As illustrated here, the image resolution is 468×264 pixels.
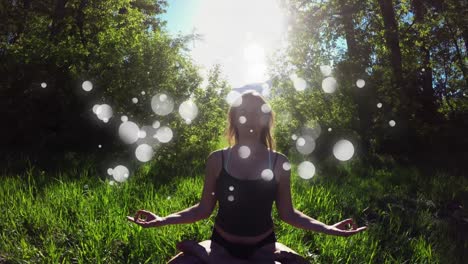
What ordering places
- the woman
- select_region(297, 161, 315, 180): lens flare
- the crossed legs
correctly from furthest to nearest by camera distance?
select_region(297, 161, 315, 180): lens flare < the woman < the crossed legs

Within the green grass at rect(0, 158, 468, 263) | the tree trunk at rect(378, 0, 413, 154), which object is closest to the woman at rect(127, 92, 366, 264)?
the green grass at rect(0, 158, 468, 263)

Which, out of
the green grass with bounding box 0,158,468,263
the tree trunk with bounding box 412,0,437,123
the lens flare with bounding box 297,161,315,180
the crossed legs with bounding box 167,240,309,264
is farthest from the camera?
the tree trunk with bounding box 412,0,437,123

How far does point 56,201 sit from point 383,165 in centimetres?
832

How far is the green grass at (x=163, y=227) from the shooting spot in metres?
4.13

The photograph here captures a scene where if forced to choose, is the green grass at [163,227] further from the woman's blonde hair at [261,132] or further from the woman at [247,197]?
the woman's blonde hair at [261,132]

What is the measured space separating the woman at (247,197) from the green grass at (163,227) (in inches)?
56.3

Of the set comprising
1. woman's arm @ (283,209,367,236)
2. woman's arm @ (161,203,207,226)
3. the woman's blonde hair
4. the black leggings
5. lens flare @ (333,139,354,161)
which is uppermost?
the woman's blonde hair

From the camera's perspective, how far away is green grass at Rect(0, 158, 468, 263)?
4129mm

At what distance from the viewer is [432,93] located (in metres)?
12.0

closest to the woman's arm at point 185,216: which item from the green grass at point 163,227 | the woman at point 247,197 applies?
the woman at point 247,197

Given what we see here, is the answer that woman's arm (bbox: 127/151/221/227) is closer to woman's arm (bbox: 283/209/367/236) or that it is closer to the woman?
the woman

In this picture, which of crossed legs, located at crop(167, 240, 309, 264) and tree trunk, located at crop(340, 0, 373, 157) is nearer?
crossed legs, located at crop(167, 240, 309, 264)

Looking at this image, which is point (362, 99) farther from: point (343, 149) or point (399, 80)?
point (343, 149)

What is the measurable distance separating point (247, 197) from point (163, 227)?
199 cm
